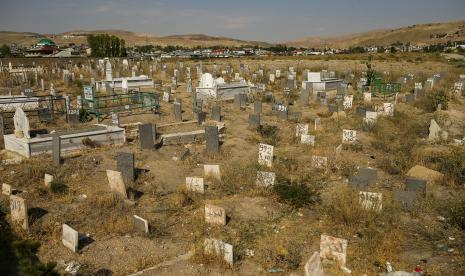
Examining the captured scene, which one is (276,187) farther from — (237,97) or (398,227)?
(237,97)

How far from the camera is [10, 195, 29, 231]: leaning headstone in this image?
6.32 metres

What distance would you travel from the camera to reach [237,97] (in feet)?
58.0

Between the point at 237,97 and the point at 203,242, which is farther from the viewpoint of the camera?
the point at 237,97

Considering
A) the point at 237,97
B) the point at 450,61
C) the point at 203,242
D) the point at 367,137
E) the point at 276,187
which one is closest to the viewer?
the point at 203,242

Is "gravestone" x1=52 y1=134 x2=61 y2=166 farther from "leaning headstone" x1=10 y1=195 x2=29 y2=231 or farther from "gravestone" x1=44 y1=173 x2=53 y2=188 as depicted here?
"leaning headstone" x1=10 y1=195 x2=29 y2=231

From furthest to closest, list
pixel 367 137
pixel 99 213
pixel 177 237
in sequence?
pixel 367 137
pixel 99 213
pixel 177 237

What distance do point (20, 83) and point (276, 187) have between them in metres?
Result: 22.5

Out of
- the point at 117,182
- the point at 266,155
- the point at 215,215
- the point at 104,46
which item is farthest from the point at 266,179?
the point at 104,46

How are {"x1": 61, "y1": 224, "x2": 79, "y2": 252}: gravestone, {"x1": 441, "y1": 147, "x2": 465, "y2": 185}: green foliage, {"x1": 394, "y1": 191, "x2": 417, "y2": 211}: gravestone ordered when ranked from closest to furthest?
{"x1": 61, "y1": 224, "x2": 79, "y2": 252}: gravestone → {"x1": 394, "y1": 191, "x2": 417, "y2": 211}: gravestone → {"x1": 441, "y1": 147, "x2": 465, "y2": 185}: green foliage

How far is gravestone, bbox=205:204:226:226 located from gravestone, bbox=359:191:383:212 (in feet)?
7.87

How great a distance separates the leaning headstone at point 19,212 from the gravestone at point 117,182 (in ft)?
5.61

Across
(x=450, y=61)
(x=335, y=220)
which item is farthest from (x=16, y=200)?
(x=450, y=61)

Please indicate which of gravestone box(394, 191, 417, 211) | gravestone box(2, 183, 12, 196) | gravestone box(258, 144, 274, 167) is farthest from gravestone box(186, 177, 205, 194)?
gravestone box(394, 191, 417, 211)

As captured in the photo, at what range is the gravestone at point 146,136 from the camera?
1085 centimetres
